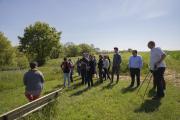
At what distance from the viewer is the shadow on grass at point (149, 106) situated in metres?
10.5

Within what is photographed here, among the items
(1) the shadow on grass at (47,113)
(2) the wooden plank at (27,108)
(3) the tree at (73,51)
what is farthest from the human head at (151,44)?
(3) the tree at (73,51)

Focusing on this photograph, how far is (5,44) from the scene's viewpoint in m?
67.1

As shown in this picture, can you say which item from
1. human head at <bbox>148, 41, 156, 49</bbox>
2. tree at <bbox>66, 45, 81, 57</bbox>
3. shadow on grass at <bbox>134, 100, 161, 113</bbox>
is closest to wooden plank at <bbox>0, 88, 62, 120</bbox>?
shadow on grass at <bbox>134, 100, 161, 113</bbox>

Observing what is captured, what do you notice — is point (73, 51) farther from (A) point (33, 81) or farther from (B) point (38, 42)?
(A) point (33, 81)

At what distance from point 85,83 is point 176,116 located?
1035 centimetres

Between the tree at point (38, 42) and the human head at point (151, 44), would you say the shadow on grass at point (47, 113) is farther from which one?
the tree at point (38, 42)

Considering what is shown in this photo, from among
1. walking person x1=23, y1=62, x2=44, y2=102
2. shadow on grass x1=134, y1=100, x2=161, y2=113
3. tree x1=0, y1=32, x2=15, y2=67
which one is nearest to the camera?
walking person x1=23, y1=62, x2=44, y2=102

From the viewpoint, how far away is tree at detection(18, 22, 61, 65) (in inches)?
3019

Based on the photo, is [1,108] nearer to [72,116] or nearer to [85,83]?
[72,116]

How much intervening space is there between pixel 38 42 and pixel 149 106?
224 feet

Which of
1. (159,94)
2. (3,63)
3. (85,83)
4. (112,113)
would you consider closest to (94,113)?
(112,113)

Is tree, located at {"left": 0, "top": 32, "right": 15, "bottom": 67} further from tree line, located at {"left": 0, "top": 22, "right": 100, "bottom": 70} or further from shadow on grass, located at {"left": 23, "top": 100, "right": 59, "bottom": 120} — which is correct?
shadow on grass, located at {"left": 23, "top": 100, "right": 59, "bottom": 120}

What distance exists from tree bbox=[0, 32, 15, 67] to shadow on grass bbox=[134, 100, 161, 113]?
5819cm

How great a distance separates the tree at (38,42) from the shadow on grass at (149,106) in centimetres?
6647
